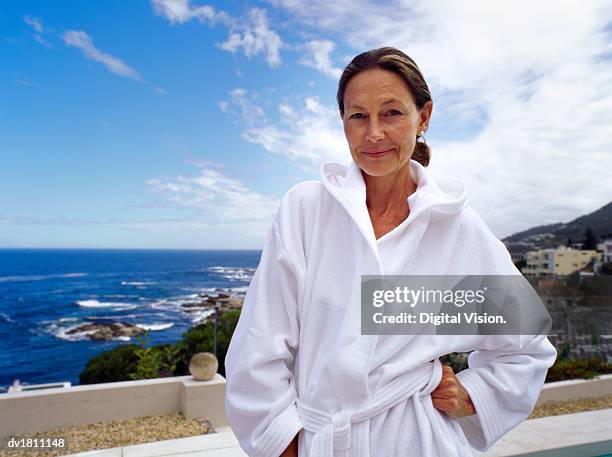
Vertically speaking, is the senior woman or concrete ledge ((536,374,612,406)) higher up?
the senior woman

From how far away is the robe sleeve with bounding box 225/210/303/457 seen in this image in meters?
1.02

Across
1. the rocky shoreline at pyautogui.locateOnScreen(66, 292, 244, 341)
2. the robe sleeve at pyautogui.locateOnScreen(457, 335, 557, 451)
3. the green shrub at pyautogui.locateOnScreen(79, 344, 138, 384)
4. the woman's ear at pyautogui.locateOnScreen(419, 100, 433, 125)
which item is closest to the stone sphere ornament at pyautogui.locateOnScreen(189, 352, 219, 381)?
the green shrub at pyautogui.locateOnScreen(79, 344, 138, 384)

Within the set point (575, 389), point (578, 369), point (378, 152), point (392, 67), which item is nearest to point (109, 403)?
point (378, 152)

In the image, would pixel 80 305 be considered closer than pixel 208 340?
No

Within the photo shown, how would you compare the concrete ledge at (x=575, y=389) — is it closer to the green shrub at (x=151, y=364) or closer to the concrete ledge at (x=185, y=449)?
the concrete ledge at (x=185, y=449)

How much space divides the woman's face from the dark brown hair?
0.5 inches

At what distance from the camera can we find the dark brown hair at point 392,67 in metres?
1.06

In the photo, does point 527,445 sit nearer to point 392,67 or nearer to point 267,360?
point 267,360

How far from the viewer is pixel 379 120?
1.07 metres

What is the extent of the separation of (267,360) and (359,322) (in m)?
0.21

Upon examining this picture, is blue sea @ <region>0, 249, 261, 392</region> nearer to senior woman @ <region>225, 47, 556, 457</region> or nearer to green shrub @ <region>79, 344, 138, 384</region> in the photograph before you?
green shrub @ <region>79, 344, 138, 384</region>

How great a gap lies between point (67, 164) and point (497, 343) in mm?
44133

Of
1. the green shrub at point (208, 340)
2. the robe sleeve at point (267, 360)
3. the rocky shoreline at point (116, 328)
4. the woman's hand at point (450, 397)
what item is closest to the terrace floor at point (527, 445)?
the woman's hand at point (450, 397)

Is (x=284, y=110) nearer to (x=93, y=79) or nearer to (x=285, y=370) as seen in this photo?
(x=93, y=79)
